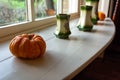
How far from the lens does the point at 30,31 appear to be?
3.89 ft

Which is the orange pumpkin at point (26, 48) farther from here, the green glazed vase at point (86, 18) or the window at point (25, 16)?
the green glazed vase at point (86, 18)

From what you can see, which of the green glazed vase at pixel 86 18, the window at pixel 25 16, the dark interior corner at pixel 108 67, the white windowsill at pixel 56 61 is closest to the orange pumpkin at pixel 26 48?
the white windowsill at pixel 56 61

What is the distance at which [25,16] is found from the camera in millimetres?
1211

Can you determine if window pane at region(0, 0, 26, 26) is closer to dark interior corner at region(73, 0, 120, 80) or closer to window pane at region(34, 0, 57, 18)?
window pane at region(34, 0, 57, 18)

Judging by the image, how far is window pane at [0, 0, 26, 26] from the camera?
105 cm

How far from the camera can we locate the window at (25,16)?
1.04 meters

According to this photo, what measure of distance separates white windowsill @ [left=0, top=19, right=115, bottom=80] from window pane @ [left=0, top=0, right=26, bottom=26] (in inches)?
8.2

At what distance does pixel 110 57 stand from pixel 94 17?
1052 mm

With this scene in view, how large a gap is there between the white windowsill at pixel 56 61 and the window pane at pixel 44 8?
0.34 meters

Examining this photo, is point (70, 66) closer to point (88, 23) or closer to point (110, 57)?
point (88, 23)

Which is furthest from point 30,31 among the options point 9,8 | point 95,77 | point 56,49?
point 95,77

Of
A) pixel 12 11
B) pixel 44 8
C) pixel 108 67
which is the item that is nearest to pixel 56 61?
pixel 12 11

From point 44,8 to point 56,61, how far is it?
0.80 m

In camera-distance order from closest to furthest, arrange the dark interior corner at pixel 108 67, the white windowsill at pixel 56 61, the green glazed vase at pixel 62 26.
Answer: the white windowsill at pixel 56 61
the green glazed vase at pixel 62 26
the dark interior corner at pixel 108 67
